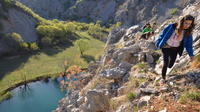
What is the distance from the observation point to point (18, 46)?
84.2m

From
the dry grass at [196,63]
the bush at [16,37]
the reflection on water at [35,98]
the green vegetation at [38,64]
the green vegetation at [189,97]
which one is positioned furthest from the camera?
the bush at [16,37]

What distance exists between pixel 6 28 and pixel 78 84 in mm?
67005

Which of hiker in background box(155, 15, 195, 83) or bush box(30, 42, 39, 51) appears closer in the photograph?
hiker in background box(155, 15, 195, 83)

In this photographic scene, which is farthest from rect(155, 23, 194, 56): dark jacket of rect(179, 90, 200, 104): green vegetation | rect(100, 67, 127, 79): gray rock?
rect(100, 67, 127, 79): gray rock

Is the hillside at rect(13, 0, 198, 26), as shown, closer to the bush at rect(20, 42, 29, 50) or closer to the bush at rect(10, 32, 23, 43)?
the bush at rect(20, 42, 29, 50)

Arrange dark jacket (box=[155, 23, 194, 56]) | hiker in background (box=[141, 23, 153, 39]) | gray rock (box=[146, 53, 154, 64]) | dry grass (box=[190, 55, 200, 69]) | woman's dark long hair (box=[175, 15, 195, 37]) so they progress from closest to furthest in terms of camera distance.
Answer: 1. woman's dark long hair (box=[175, 15, 195, 37])
2. dark jacket (box=[155, 23, 194, 56])
3. dry grass (box=[190, 55, 200, 69])
4. gray rock (box=[146, 53, 154, 64])
5. hiker in background (box=[141, 23, 153, 39])

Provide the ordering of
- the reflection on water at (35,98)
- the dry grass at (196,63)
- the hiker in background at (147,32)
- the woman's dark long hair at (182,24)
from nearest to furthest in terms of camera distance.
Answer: the woman's dark long hair at (182,24) → the dry grass at (196,63) → the hiker in background at (147,32) → the reflection on water at (35,98)

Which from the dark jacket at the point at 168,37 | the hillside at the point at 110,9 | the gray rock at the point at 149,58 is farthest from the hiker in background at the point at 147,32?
the hillside at the point at 110,9

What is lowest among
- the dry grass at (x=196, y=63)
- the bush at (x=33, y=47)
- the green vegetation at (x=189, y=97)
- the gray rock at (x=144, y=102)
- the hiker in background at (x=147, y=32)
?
the green vegetation at (x=189, y=97)

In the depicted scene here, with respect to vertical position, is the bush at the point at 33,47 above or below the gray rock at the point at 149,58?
above

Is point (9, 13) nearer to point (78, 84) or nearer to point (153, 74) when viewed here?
point (78, 84)

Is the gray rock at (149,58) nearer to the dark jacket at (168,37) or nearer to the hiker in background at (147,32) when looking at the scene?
the hiker in background at (147,32)

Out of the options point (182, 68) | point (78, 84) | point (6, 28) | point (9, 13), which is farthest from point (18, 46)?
point (182, 68)

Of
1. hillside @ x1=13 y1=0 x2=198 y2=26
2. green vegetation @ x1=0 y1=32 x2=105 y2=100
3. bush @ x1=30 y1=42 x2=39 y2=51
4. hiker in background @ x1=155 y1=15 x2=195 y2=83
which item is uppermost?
hillside @ x1=13 y1=0 x2=198 y2=26
